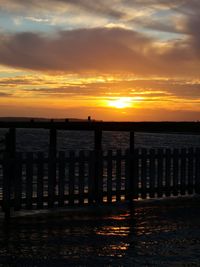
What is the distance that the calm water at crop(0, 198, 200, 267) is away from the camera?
6.61 m

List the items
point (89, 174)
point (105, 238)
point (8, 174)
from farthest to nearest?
1. point (89, 174)
2. point (8, 174)
3. point (105, 238)

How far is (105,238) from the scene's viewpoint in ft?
26.1

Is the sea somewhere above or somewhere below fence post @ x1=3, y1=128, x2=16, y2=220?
below

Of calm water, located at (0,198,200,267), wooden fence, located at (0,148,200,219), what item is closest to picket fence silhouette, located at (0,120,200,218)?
wooden fence, located at (0,148,200,219)

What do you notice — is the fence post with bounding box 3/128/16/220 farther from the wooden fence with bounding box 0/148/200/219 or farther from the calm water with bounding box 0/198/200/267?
the calm water with bounding box 0/198/200/267

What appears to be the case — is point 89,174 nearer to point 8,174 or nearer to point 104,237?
point 8,174

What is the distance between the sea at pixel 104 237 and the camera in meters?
6.62

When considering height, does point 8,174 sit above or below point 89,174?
above

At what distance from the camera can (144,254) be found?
688 cm

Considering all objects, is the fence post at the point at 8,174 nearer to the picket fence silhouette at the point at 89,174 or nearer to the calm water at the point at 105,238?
the picket fence silhouette at the point at 89,174

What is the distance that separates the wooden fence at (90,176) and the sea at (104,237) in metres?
0.35

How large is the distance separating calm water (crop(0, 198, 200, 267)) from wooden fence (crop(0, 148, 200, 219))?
20.3 inches

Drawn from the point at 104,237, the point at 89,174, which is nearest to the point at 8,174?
the point at 89,174

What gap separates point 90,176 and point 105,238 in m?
3.82
